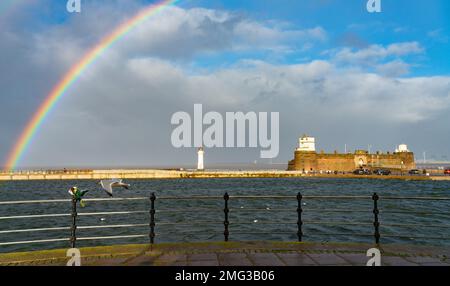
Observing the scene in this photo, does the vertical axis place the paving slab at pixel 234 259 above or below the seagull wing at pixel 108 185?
below

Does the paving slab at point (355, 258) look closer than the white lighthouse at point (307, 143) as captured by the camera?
Yes

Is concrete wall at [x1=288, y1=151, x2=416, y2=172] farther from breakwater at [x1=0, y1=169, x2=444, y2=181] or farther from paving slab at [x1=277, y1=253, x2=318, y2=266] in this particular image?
paving slab at [x1=277, y1=253, x2=318, y2=266]

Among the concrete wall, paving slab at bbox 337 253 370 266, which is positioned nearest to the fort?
the concrete wall

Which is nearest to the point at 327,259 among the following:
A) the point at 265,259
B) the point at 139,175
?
the point at 265,259

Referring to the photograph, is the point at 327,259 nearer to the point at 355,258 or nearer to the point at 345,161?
the point at 355,258

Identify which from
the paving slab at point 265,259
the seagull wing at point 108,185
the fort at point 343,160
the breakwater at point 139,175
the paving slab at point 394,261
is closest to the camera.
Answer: the paving slab at point 394,261

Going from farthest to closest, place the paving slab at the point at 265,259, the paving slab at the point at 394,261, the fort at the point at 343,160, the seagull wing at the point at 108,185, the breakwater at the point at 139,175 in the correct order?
the fort at the point at 343,160 → the breakwater at the point at 139,175 → the seagull wing at the point at 108,185 → the paving slab at the point at 265,259 → the paving slab at the point at 394,261

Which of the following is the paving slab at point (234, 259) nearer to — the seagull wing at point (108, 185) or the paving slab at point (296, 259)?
the paving slab at point (296, 259)

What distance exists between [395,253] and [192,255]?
4.33m

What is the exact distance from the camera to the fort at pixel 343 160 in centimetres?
15312

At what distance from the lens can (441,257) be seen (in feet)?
24.8

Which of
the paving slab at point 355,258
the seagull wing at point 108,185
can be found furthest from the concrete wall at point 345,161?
the seagull wing at point 108,185
